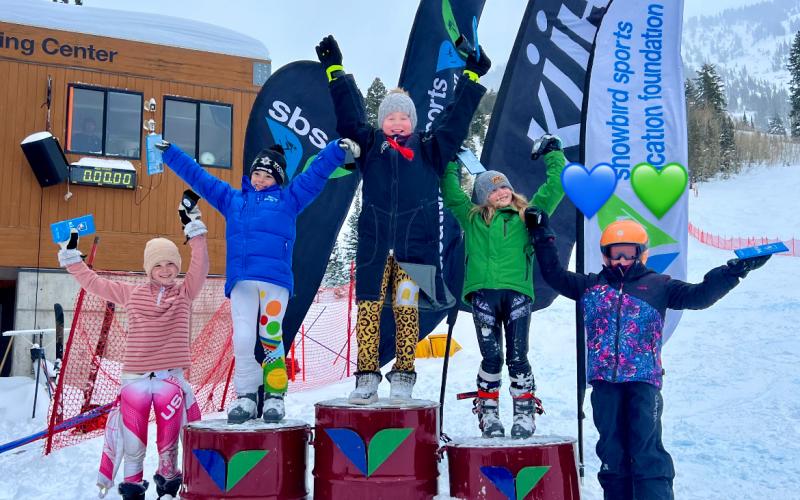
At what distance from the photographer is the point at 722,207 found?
38.4 m

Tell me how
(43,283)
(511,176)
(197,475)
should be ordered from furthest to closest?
1. (43,283)
2. (511,176)
3. (197,475)

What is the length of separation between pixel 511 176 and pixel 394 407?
2.95 metres

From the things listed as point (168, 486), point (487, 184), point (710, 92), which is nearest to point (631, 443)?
point (487, 184)

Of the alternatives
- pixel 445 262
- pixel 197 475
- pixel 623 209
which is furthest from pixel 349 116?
pixel 197 475

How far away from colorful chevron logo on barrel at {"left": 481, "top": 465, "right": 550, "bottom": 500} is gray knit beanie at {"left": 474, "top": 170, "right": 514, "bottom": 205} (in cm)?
186

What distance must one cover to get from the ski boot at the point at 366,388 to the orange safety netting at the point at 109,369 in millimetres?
2389

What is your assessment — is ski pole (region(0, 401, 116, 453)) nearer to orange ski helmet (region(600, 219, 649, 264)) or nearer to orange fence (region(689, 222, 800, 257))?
orange ski helmet (region(600, 219, 649, 264))

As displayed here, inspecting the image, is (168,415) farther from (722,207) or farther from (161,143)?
(722,207)

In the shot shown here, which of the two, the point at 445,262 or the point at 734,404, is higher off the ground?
the point at 445,262

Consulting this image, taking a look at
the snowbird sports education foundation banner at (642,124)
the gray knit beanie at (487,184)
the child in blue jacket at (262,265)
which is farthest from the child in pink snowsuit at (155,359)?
the snowbird sports education foundation banner at (642,124)

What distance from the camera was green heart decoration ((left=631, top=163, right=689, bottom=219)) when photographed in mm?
5020

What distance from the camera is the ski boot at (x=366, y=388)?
3.99 metres

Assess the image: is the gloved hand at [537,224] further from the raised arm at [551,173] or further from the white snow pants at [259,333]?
the white snow pants at [259,333]

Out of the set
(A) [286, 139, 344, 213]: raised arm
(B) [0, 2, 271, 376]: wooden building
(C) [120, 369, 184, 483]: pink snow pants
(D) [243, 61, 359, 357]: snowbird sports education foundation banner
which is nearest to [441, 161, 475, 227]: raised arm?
(A) [286, 139, 344, 213]: raised arm
